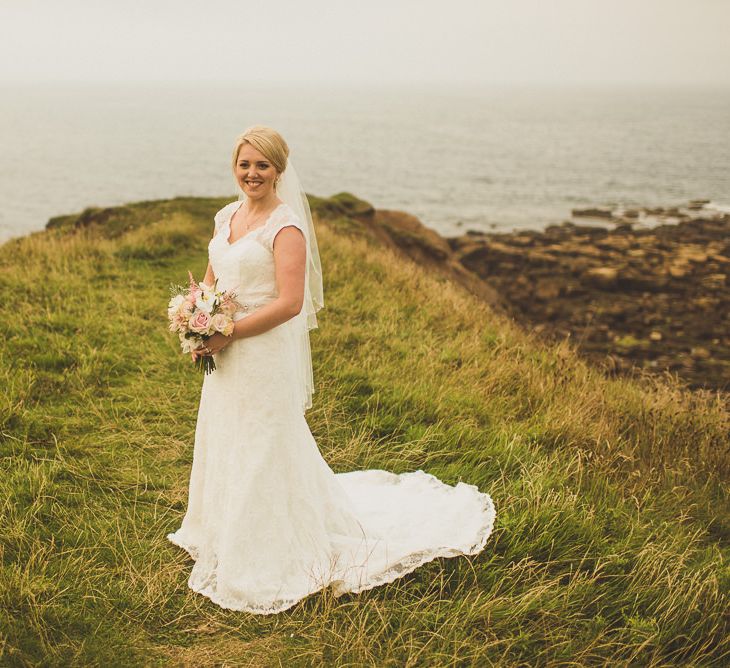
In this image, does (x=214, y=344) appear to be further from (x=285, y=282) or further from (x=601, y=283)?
(x=601, y=283)

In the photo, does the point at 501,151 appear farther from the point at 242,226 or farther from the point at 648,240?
the point at 242,226

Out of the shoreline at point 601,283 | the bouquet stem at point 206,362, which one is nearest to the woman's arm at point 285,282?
the bouquet stem at point 206,362

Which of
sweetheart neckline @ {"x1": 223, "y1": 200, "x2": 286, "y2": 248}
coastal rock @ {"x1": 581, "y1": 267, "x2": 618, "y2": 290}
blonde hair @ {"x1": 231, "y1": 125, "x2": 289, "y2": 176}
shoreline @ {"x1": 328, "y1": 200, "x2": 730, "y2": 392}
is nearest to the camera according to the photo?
blonde hair @ {"x1": 231, "y1": 125, "x2": 289, "y2": 176}

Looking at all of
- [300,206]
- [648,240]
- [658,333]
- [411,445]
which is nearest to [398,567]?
[411,445]

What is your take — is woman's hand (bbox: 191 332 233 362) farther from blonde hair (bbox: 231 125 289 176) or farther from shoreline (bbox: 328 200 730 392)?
shoreline (bbox: 328 200 730 392)

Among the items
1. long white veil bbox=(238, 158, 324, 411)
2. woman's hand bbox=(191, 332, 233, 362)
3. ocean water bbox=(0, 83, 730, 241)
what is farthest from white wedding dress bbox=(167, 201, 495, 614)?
ocean water bbox=(0, 83, 730, 241)

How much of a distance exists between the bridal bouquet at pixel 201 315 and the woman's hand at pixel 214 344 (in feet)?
0.10

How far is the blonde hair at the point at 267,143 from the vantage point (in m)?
3.86

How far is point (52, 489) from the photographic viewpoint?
5.02 meters

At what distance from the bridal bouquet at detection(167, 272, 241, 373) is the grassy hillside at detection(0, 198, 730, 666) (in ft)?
5.48

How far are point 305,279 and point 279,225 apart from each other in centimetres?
39

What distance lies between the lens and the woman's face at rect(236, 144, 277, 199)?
3.88m

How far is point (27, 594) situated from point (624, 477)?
513 centimetres

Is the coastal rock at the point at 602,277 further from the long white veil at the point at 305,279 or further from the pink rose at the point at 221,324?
the pink rose at the point at 221,324
